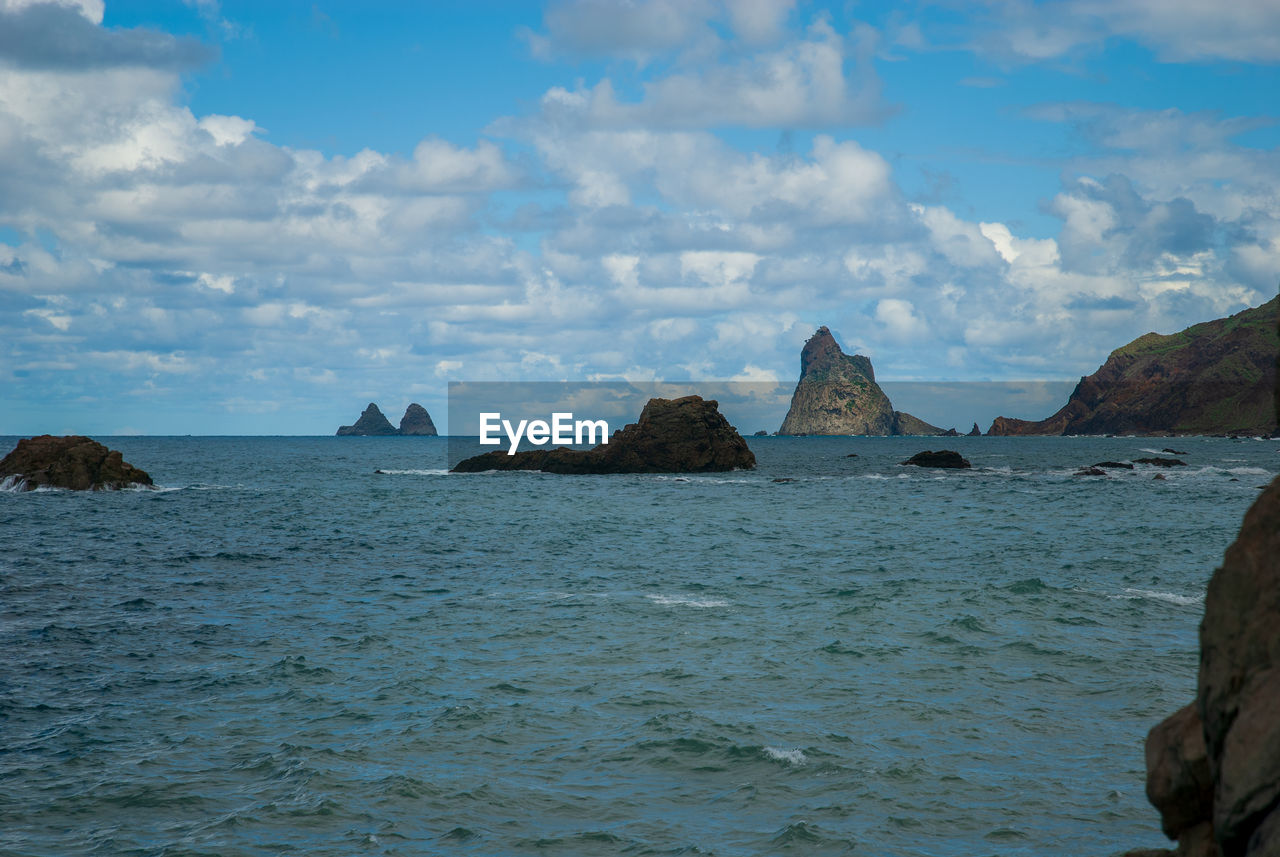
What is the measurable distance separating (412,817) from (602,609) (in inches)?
557

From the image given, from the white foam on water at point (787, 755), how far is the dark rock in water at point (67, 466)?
73.4m

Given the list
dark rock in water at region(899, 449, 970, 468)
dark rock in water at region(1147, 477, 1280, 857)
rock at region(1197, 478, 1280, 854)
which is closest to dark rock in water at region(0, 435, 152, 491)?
dark rock in water at region(899, 449, 970, 468)

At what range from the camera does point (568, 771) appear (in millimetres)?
13711

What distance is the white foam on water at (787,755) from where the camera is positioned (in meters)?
13.9

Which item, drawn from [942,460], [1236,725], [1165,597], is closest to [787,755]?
[1236,725]

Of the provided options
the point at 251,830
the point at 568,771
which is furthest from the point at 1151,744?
the point at 251,830

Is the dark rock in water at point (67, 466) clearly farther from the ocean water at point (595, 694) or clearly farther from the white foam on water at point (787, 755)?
the white foam on water at point (787, 755)

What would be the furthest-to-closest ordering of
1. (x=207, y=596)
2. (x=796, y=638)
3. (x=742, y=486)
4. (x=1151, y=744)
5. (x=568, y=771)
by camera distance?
1. (x=742, y=486)
2. (x=207, y=596)
3. (x=796, y=638)
4. (x=568, y=771)
5. (x=1151, y=744)

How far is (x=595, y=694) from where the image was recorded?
1756 cm

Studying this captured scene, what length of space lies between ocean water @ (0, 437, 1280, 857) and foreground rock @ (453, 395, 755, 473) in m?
54.9

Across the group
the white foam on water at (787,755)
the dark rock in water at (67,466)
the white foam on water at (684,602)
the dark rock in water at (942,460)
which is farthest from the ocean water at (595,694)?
the dark rock in water at (942,460)

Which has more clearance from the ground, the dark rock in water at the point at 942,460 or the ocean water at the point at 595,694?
the dark rock in water at the point at 942,460

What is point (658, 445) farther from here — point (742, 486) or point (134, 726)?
point (134, 726)

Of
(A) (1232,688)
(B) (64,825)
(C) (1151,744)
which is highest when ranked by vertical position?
(A) (1232,688)
